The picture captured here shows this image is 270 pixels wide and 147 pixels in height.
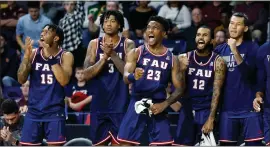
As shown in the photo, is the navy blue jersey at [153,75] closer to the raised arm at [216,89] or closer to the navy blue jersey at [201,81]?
the navy blue jersey at [201,81]

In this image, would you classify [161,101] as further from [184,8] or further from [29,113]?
[184,8]

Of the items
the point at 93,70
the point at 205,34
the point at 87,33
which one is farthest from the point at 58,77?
the point at 87,33

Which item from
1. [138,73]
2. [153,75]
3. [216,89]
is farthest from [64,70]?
[216,89]

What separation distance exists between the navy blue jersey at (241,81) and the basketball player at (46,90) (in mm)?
2118

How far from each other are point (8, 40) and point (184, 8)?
3515 mm

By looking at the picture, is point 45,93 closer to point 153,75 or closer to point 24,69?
point 24,69

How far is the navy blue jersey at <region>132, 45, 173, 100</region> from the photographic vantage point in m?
11.7

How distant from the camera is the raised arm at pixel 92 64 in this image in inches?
470

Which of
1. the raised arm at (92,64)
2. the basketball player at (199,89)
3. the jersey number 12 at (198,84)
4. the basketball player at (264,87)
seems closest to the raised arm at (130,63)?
the raised arm at (92,64)

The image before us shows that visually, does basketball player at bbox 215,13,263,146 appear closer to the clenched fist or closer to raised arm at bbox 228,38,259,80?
raised arm at bbox 228,38,259,80

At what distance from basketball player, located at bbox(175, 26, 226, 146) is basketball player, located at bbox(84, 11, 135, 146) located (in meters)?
0.82

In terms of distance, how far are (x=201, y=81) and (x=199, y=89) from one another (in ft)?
0.37

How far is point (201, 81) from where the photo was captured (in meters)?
12.2

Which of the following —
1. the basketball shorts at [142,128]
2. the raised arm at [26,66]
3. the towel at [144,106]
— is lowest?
the basketball shorts at [142,128]
